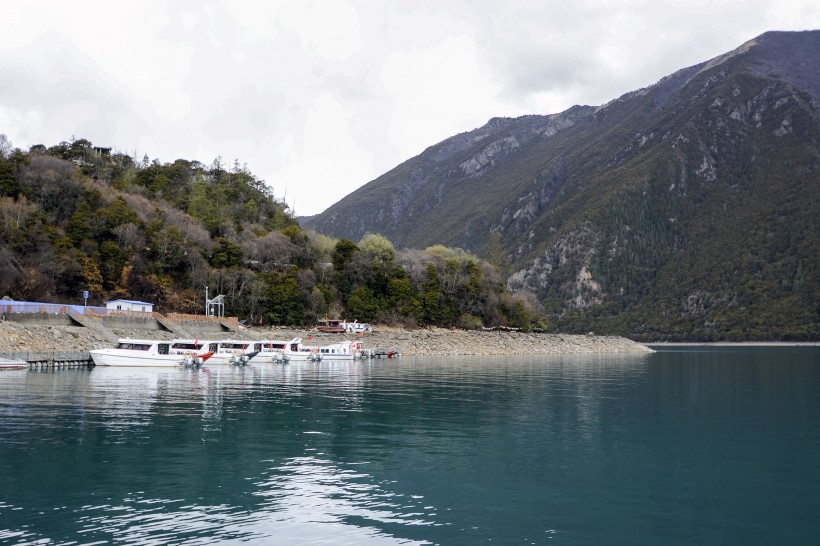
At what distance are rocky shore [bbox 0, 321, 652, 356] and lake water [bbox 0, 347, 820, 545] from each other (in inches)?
973

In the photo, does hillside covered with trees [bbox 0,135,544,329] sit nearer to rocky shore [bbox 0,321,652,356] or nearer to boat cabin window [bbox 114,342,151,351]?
rocky shore [bbox 0,321,652,356]

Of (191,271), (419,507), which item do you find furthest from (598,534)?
(191,271)

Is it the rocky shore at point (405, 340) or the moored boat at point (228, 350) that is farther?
the moored boat at point (228, 350)

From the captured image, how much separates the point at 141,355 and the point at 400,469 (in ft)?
158

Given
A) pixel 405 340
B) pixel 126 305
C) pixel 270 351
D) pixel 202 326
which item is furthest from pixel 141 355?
pixel 405 340

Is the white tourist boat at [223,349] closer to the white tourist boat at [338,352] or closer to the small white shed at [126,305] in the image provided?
the white tourist boat at [338,352]

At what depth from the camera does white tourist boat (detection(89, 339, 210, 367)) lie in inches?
2379

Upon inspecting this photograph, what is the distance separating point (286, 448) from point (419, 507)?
8.56 m

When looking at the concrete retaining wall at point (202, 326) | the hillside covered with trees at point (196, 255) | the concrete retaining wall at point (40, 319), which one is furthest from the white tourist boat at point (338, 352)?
the concrete retaining wall at point (40, 319)

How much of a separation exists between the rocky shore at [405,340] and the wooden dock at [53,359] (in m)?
3.86

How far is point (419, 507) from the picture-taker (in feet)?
56.1

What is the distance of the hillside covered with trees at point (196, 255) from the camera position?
87.1m

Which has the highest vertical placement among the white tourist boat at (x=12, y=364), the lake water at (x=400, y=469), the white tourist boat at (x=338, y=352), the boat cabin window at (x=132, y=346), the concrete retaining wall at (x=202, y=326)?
the concrete retaining wall at (x=202, y=326)

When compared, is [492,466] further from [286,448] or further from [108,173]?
[108,173]
